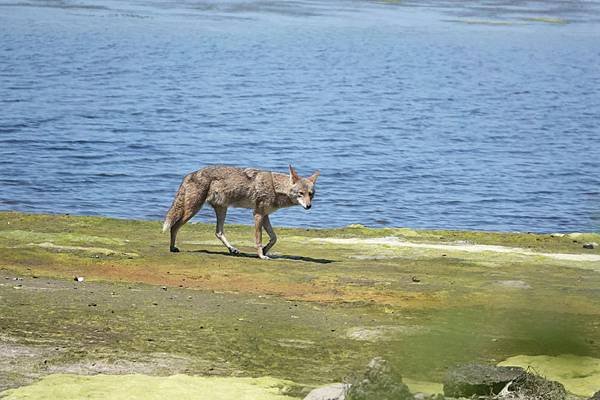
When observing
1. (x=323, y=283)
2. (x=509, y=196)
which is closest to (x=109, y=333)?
(x=323, y=283)

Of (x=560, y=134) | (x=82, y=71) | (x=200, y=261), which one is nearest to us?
(x=200, y=261)

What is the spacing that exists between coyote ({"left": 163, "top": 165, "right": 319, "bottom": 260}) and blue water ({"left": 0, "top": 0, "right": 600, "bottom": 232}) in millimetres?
6597

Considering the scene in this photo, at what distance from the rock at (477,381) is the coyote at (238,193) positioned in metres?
9.94

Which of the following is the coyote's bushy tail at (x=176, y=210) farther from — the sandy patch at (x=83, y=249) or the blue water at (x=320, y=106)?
the blue water at (x=320, y=106)

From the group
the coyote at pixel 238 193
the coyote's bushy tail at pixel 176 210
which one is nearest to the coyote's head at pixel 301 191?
the coyote at pixel 238 193

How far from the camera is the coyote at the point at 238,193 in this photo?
18.5 metres

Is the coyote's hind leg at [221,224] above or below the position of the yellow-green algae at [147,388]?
below

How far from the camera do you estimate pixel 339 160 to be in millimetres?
41531

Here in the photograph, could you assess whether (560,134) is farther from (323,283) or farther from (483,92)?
(323,283)

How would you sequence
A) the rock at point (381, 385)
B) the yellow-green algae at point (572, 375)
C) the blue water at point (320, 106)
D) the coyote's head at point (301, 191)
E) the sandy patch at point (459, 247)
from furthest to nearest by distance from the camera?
1. the blue water at point (320, 106)
2. the sandy patch at point (459, 247)
3. the coyote's head at point (301, 191)
4. the yellow-green algae at point (572, 375)
5. the rock at point (381, 385)

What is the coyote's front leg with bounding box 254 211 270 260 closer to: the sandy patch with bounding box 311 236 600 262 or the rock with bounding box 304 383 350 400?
the sandy patch with bounding box 311 236 600 262

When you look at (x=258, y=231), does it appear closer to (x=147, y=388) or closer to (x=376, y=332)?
(x=376, y=332)

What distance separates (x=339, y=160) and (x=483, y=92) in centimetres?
2217

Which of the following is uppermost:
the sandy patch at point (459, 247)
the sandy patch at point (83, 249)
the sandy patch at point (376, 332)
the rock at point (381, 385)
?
the rock at point (381, 385)
